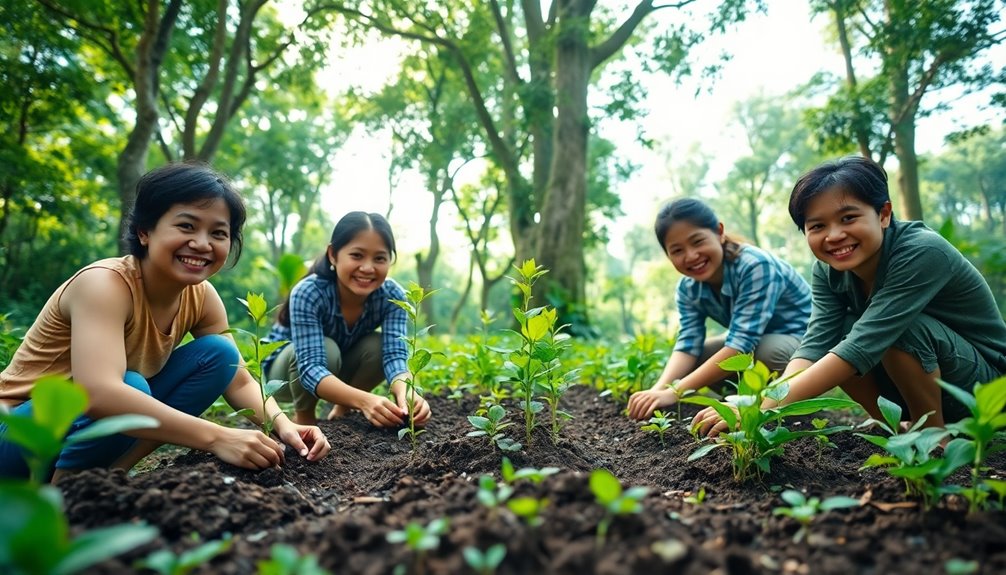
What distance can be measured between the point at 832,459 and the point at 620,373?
135cm

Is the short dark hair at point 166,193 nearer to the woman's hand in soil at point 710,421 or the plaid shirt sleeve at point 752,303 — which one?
the woman's hand in soil at point 710,421

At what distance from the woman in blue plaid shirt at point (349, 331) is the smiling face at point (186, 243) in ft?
2.96

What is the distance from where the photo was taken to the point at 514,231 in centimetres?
1002

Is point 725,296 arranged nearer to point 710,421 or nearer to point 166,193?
point 710,421

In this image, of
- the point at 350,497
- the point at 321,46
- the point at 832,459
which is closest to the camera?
the point at 350,497

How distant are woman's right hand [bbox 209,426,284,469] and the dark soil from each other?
2.6 inches

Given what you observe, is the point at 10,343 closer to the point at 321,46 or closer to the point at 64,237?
the point at 321,46

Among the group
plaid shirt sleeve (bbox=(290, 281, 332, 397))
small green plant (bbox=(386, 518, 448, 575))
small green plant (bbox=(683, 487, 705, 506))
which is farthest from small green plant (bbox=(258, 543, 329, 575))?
plaid shirt sleeve (bbox=(290, 281, 332, 397))

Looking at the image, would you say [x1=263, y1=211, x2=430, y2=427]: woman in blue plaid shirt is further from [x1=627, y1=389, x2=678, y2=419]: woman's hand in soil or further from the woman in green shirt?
the woman in green shirt

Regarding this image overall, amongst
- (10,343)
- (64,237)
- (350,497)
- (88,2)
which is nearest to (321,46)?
(88,2)

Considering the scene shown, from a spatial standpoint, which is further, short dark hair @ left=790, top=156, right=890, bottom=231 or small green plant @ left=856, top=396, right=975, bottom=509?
short dark hair @ left=790, top=156, right=890, bottom=231

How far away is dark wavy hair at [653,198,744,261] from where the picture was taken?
301 cm

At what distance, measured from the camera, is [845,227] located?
210cm

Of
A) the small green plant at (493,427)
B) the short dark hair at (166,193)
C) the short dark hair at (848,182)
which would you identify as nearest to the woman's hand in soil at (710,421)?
the small green plant at (493,427)
